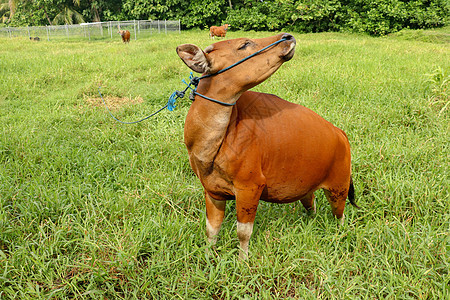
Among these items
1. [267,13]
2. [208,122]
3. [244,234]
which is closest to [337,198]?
[244,234]

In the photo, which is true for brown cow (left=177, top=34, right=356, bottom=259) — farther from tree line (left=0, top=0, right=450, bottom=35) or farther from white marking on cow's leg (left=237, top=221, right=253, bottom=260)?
tree line (left=0, top=0, right=450, bottom=35)

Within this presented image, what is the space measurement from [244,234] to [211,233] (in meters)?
0.35

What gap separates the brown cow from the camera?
184cm

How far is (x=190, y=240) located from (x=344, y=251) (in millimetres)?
1090

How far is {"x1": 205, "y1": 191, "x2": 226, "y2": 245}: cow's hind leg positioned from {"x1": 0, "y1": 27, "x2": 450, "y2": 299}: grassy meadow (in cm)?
11

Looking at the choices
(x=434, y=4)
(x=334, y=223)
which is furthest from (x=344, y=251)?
(x=434, y=4)

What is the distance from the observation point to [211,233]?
2.43 meters

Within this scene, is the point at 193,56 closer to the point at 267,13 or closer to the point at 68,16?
the point at 267,13

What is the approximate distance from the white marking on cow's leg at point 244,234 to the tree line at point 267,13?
17.2 meters

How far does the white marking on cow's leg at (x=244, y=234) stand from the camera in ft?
6.99

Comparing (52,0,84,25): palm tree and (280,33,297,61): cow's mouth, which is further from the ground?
(280,33,297,61): cow's mouth

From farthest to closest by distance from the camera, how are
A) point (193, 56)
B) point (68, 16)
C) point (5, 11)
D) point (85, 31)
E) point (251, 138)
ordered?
point (5, 11) → point (68, 16) → point (85, 31) → point (251, 138) → point (193, 56)

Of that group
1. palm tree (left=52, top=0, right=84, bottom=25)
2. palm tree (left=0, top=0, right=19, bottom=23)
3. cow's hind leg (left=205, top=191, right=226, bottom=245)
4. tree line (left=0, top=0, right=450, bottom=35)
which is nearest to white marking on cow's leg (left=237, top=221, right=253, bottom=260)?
cow's hind leg (left=205, top=191, right=226, bottom=245)

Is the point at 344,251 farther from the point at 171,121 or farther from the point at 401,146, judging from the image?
the point at 171,121
